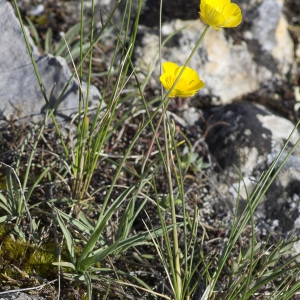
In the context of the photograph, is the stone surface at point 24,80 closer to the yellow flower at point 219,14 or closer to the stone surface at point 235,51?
the stone surface at point 235,51

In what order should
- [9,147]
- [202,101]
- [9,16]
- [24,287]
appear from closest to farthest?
[24,287], [9,147], [9,16], [202,101]

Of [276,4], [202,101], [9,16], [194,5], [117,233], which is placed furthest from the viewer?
[276,4]

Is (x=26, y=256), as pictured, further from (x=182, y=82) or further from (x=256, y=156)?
(x=256, y=156)

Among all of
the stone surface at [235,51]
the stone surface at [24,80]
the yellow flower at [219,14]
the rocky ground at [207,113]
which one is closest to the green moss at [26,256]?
the rocky ground at [207,113]

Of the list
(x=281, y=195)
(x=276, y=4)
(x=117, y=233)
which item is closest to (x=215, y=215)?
(x=281, y=195)

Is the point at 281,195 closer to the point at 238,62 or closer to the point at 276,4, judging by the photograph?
the point at 238,62

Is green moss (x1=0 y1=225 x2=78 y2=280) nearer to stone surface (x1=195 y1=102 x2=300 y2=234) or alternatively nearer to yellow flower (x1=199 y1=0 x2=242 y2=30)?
stone surface (x1=195 y1=102 x2=300 y2=234)
